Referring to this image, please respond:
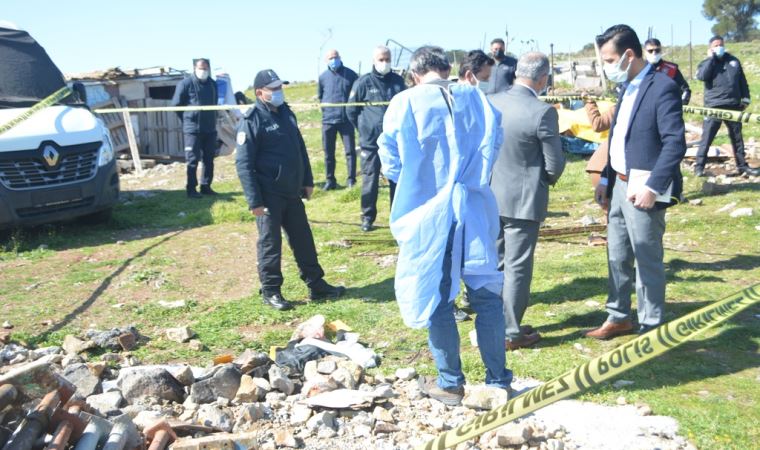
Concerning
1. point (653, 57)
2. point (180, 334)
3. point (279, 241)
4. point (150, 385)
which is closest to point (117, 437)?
point (150, 385)

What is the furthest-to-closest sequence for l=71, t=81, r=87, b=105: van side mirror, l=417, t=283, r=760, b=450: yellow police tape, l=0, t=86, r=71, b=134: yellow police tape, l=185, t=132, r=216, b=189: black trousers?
l=185, t=132, r=216, b=189: black trousers, l=71, t=81, r=87, b=105: van side mirror, l=0, t=86, r=71, b=134: yellow police tape, l=417, t=283, r=760, b=450: yellow police tape

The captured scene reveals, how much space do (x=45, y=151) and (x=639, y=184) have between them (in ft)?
22.5

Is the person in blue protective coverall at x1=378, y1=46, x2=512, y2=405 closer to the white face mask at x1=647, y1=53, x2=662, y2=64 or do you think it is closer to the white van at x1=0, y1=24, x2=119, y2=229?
the white face mask at x1=647, y1=53, x2=662, y2=64

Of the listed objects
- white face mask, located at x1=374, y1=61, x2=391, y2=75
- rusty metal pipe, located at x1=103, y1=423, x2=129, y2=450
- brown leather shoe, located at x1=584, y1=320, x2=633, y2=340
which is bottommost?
brown leather shoe, located at x1=584, y1=320, x2=633, y2=340

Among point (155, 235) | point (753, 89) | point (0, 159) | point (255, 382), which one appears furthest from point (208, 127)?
point (753, 89)

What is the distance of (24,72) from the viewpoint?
31.6 ft

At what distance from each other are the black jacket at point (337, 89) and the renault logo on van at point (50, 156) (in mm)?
4422

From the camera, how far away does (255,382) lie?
176 inches

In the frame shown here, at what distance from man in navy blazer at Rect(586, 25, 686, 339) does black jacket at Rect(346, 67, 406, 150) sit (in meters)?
4.49

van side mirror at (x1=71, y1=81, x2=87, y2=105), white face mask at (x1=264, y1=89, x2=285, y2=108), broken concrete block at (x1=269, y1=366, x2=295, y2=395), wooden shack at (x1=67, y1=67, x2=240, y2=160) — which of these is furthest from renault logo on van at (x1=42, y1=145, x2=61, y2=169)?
wooden shack at (x1=67, y1=67, x2=240, y2=160)

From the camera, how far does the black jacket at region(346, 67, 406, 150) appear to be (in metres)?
9.09

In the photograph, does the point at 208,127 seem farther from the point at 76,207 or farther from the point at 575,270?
the point at 575,270

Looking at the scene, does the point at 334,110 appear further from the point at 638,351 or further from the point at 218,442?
the point at 638,351

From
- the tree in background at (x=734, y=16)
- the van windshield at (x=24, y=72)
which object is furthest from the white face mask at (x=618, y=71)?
the tree in background at (x=734, y=16)
